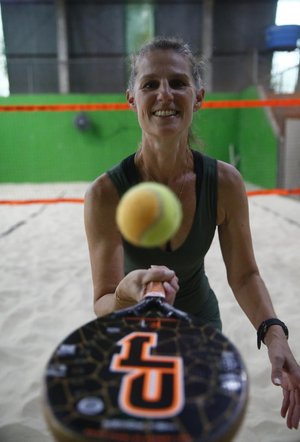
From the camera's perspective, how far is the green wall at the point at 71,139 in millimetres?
9945

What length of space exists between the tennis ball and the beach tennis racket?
21cm

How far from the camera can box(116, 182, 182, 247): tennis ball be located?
2.42ft

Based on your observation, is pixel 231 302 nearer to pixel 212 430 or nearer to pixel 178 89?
pixel 178 89

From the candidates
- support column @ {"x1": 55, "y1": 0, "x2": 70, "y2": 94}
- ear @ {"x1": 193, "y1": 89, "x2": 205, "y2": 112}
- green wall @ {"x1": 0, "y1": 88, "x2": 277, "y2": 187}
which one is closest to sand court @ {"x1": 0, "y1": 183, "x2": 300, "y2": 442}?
ear @ {"x1": 193, "y1": 89, "x2": 205, "y2": 112}

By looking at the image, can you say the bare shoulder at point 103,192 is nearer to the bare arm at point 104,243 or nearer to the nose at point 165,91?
the bare arm at point 104,243

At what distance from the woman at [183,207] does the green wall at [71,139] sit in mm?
8617

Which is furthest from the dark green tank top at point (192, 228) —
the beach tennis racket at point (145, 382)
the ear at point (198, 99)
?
the beach tennis racket at point (145, 382)

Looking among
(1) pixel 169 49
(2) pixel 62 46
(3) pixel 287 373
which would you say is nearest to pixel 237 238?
(3) pixel 287 373

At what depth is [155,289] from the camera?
3.12 ft

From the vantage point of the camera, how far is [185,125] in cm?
130

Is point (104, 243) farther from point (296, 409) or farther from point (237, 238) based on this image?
point (296, 409)

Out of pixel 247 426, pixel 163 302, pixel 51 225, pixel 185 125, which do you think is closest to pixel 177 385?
pixel 163 302

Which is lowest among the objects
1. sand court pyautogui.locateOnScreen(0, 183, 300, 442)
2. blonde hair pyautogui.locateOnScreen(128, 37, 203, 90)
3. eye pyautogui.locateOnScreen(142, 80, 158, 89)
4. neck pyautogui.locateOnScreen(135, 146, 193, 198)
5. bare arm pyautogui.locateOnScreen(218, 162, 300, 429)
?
sand court pyautogui.locateOnScreen(0, 183, 300, 442)

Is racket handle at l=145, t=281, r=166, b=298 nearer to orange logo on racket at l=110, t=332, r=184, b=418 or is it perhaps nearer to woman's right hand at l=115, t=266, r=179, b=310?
woman's right hand at l=115, t=266, r=179, b=310
